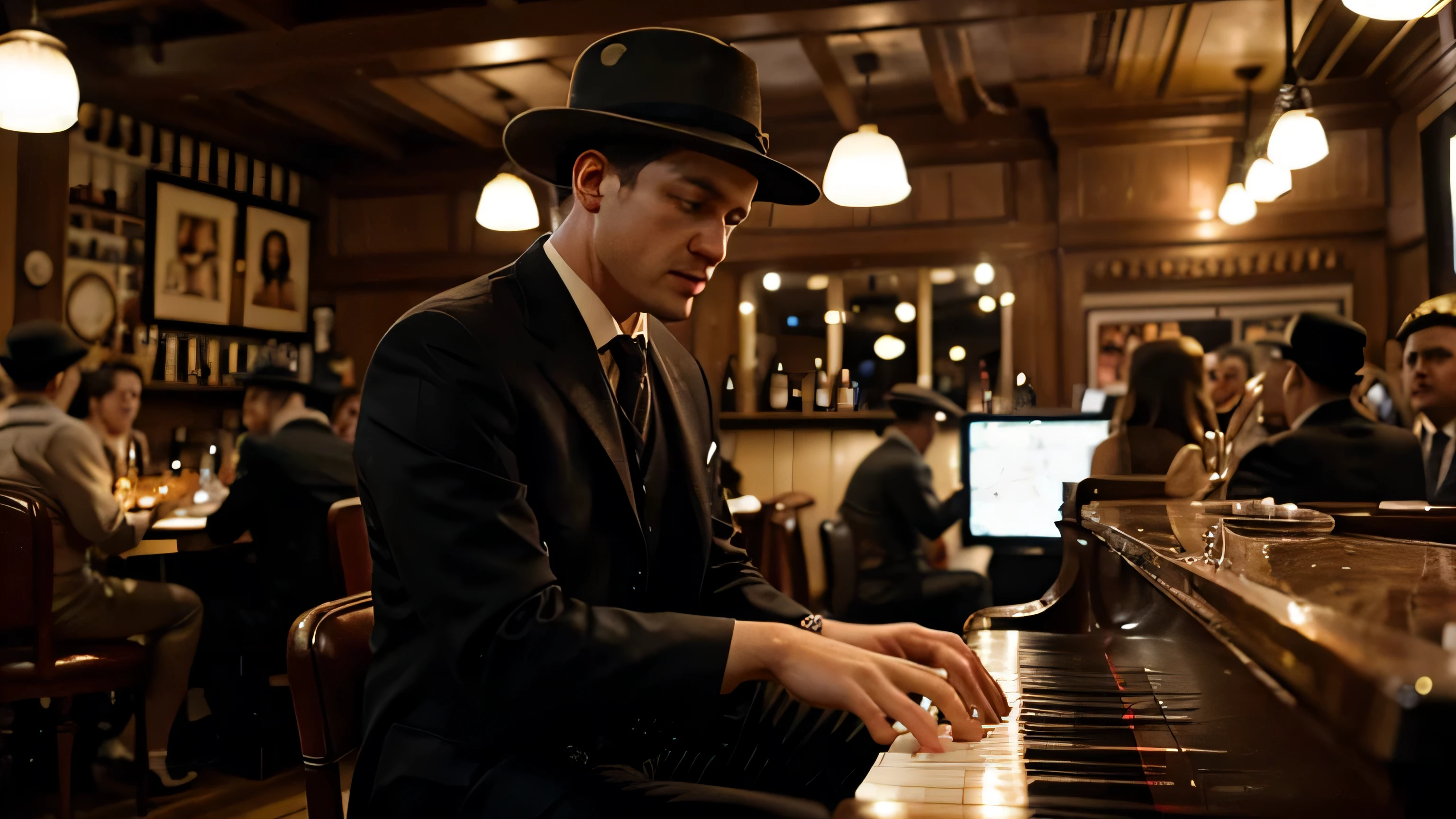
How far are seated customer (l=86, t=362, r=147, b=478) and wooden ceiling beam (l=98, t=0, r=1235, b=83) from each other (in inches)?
61.6

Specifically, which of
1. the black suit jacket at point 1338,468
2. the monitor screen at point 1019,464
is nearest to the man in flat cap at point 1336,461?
the black suit jacket at point 1338,468

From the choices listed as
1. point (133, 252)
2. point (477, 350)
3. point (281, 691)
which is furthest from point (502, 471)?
point (133, 252)

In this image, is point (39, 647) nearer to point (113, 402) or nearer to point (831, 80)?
point (113, 402)

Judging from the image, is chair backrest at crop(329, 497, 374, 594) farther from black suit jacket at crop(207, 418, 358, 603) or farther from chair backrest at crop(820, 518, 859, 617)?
chair backrest at crop(820, 518, 859, 617)

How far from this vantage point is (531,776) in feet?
3.15

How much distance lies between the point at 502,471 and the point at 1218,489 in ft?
6.60

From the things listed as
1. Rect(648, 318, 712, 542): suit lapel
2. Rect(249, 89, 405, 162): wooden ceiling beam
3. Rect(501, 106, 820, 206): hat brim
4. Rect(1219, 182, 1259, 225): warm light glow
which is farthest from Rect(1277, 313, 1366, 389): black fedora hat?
Rect(249, 89, 405, 162): wooden ceiling beam

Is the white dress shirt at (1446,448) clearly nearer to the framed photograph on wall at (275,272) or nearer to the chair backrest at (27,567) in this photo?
the chair backrest at (27,567)

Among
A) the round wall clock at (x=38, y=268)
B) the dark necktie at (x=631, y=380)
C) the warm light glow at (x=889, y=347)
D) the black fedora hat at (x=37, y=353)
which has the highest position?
the round wall clock at (x=38, y=268)

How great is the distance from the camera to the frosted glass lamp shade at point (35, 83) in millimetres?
2992

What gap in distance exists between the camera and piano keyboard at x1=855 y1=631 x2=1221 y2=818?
899 millimetres

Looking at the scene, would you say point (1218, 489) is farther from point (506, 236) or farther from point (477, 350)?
point (506, 236)

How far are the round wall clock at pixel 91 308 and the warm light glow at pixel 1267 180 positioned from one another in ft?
18.3

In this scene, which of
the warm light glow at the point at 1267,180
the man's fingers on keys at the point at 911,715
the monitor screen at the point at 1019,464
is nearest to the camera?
the man's fingers on keys at the point at 911,715
